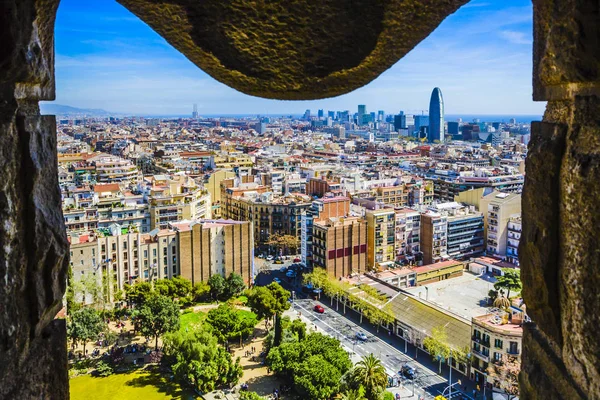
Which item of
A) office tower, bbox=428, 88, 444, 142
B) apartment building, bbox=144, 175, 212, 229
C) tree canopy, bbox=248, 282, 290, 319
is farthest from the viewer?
office tower, bbox=428, 88, 444, 142

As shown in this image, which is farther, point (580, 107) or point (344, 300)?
point (344, 300)

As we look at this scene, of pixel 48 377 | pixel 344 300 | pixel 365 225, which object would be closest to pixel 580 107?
pixel 48 377

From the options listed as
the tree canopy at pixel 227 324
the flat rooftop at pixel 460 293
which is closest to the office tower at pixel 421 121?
the flat rooftop at pixel 460 293

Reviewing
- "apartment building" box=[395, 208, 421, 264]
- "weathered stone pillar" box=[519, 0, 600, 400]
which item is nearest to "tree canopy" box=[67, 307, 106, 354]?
"apartment building" box=[395, 208, 421, 264]

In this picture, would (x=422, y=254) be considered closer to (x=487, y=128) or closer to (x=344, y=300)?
(x=344, y=300)

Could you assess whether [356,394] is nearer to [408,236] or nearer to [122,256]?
[122,256]

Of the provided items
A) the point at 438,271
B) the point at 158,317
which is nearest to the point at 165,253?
the point at 158,317

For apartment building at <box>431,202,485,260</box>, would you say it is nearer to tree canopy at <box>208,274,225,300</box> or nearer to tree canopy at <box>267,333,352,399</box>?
tree canopy at <box>208,274,225,300</box>
